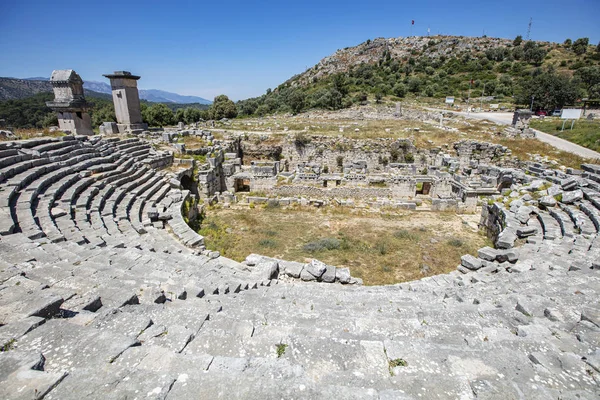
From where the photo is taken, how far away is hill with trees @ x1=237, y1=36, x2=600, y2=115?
155ft

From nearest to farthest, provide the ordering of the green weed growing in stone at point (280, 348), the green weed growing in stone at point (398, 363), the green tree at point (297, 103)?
the green weed growing in stone at point (398, 363)
the green weed growing in stone at point (280, 348)
the green tree at point (297, 103)

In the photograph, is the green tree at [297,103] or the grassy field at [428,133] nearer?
the grassy field at [428,133]

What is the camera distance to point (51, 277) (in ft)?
19.7

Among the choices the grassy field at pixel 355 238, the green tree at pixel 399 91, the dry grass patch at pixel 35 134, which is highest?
the green tree at pixel 399 91

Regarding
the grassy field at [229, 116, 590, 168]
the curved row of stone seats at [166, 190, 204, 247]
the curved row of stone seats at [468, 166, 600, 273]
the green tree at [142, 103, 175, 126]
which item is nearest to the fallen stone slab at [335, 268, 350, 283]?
the curved row of stone seats at [468, 166, 600, 273]

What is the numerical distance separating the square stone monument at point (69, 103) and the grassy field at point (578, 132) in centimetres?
3682

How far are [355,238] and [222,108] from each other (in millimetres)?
44077

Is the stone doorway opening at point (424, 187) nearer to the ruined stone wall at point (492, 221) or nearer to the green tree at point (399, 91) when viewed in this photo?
the ruined stone wall at point (492, 221)

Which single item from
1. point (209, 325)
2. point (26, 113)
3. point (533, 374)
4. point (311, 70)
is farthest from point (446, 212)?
point (311, 70)

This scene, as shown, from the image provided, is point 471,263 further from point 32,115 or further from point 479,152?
point 32,115

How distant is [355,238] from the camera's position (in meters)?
15.3

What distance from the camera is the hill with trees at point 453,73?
47.2m

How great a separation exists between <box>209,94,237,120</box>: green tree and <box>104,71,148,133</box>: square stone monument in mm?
27818

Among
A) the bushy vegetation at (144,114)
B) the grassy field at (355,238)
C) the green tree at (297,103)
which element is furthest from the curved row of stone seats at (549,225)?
the bushy vegetation at (144,114)
